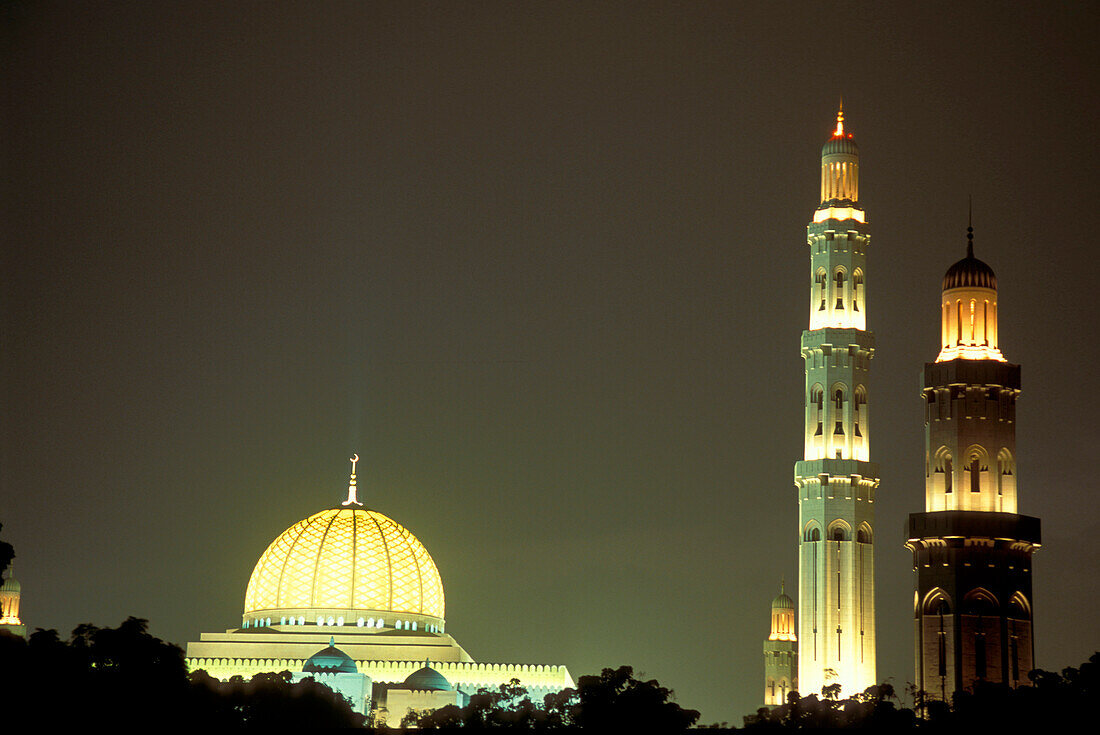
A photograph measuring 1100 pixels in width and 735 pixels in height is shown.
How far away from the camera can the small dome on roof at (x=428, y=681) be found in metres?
94.0

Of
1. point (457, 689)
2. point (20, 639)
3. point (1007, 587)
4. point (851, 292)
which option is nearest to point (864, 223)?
point (851, 292)

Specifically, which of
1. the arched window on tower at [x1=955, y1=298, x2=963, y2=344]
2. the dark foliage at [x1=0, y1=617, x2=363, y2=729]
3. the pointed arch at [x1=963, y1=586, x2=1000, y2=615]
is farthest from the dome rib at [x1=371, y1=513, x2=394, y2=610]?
the dark foliage at [x1=0, y1=617, x2=363, y2=729]

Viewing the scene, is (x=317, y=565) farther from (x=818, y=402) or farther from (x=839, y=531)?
(x=839, y=531)

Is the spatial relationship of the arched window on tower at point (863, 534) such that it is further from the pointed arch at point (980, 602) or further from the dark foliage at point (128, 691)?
the dark foliage at point (128, 691)

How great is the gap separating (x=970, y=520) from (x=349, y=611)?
31.0m

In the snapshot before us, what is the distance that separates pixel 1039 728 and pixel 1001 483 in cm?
2700

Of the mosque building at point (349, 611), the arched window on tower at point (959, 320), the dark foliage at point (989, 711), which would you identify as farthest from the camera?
the mosque building at point (349, 611)

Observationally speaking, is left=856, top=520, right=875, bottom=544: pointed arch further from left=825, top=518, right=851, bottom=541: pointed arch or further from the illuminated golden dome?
the illuminated golden dome

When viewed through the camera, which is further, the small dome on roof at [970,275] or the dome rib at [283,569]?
the dome rib at [283,569]

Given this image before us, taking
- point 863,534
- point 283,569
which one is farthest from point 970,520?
point 283,569

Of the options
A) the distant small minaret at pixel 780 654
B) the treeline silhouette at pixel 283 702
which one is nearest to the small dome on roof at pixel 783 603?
the distant small minaret at pixel 780 654

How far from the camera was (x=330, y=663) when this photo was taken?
9462 cm

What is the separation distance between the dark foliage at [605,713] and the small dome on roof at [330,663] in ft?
47.9

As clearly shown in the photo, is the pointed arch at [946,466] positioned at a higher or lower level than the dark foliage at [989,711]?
higher
